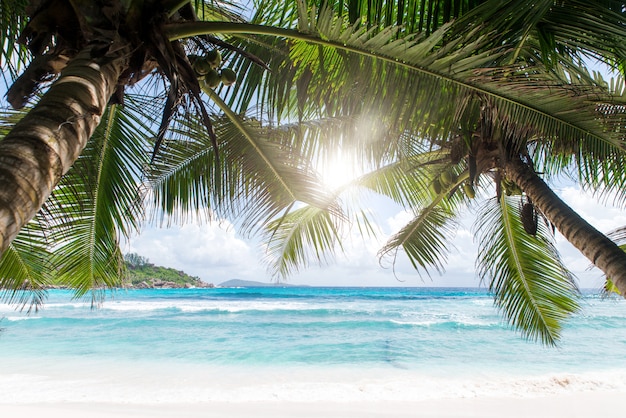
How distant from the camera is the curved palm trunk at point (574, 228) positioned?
3027mm

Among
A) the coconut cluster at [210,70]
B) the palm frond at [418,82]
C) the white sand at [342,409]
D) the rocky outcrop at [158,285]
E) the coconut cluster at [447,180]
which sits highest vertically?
the coconut cluster at [210,70]

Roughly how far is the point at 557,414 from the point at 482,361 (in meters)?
5.17

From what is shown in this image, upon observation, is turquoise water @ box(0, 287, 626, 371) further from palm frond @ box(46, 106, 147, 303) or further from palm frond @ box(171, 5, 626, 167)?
palm frond @ box(171, 5, 626, 167)

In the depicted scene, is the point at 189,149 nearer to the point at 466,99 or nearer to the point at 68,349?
the point at 466,99

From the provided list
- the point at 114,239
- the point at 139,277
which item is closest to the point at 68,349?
the point at 114,239

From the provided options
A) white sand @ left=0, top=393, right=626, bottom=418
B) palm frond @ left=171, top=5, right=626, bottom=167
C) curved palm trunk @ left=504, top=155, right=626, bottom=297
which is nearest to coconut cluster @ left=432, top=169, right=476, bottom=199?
curved palm trunk @ left=504, top=155, right=626, bottom=297

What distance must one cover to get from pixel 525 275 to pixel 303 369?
6647mm

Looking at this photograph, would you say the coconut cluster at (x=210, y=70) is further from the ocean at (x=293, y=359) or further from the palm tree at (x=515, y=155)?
the ocean at (x=293, y=359)

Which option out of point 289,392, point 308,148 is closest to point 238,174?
point 308,148

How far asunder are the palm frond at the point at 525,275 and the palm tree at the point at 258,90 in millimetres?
1893

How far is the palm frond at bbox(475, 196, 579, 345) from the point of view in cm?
528

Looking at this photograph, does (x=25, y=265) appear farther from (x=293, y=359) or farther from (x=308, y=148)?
(x=293, y=359)

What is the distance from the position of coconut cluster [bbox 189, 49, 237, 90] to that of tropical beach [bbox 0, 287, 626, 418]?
17.6 feet

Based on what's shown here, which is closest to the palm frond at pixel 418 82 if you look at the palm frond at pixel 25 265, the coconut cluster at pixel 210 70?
the coconut cluster at pixel 210 70
